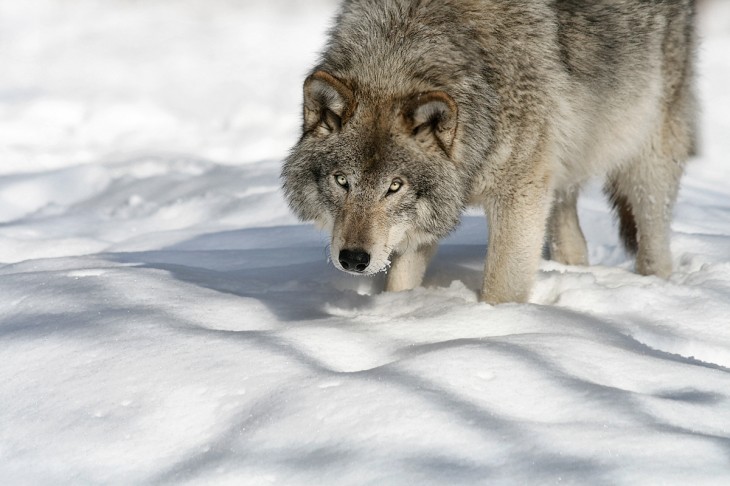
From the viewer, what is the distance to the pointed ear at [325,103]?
3.35 meters

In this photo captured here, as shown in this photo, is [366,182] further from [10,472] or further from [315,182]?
[10,472]

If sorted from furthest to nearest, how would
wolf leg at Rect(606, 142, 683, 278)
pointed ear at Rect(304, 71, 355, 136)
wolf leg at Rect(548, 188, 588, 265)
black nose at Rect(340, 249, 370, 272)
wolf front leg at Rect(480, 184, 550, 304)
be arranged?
wolf leg at Rect(548, 188, 588, 265)
wolf leg at Rect(606, 142, 683, 278)
wolf front leg at Rect(480, 184, 550, 304)
pointed ear at Rect(304, 71, 355, 136)
black nose at Rect(340, 249, 370, 272)

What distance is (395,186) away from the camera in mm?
3365

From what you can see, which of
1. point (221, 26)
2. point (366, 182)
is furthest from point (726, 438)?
point (221, 26)

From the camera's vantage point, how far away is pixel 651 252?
15.8 feet

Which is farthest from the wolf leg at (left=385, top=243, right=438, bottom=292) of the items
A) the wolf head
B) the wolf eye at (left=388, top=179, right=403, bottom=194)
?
the wolf eye at (left=388, top=179, right=403, bottom=194)

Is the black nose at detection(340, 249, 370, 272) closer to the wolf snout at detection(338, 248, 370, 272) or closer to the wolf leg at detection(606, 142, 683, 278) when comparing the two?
the wolf snout at detection(338, 248, 370, 272)

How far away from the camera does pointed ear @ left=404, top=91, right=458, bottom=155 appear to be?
332cm

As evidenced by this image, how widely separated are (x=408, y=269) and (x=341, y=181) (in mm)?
974

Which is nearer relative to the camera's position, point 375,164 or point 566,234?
point 375,164

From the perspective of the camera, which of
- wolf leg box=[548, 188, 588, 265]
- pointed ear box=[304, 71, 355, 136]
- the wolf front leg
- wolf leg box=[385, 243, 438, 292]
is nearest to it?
pointed ear box=[304, 71, 355, 136]

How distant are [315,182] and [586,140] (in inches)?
57.9

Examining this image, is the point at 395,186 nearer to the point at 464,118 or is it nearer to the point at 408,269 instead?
the point at 464,118

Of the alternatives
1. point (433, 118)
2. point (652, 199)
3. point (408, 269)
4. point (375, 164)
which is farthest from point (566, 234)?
point (375, 164)
